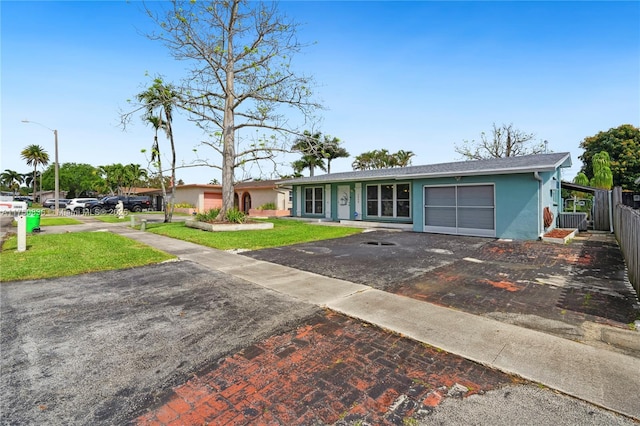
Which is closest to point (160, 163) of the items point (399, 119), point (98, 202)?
point (399, 119)

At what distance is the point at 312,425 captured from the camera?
6.78 feet

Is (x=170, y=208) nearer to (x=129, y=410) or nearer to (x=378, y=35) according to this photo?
(x=378, y=35)

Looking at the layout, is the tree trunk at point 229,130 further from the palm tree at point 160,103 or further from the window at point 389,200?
the window at point 389,200

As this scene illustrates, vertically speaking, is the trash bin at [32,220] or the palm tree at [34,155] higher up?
the palm tree at [34,155]

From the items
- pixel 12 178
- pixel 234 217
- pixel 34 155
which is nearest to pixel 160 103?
pixel 234 217

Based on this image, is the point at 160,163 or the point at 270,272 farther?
the point at 160,163

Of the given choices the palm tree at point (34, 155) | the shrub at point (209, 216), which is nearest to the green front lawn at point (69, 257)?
the shrub at point (209, 216)

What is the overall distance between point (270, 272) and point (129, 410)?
14.0 feet

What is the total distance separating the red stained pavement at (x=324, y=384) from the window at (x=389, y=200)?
12645 millimetres

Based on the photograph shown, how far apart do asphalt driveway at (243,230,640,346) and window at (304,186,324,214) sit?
30.2 feet

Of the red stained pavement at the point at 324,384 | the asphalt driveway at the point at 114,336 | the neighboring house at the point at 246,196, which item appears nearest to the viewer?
the red stained pavement at the point at 324,384

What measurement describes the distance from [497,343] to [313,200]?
17.5 metres

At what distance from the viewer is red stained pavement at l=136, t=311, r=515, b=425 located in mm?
2170

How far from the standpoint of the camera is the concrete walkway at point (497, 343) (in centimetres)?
246
